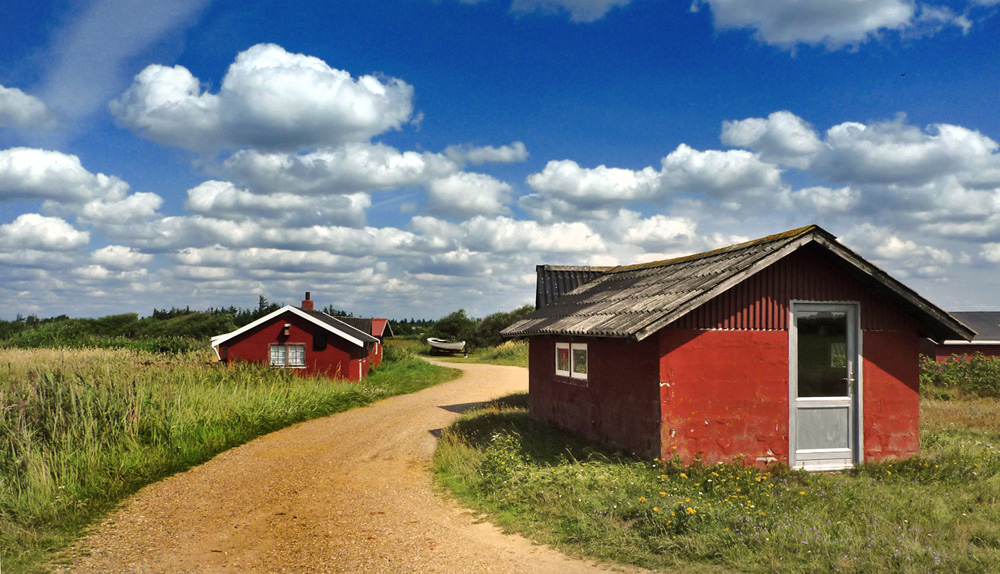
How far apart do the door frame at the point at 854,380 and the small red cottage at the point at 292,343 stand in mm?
18569

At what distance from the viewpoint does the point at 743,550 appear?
643 cm

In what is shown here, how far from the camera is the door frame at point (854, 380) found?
9914 millimetres

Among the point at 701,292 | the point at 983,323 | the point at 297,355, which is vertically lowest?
the point at 297,355

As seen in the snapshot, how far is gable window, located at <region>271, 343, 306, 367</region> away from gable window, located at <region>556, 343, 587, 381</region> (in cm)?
1485

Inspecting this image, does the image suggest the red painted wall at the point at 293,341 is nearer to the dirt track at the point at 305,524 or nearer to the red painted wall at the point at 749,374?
the dirt track at the point at 305,524

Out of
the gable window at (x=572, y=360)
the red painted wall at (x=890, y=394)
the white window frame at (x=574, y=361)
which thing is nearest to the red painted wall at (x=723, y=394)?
the red painted wall at (x=890, y=394)

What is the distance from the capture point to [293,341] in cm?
2556

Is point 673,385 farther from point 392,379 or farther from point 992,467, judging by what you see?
point 392,379

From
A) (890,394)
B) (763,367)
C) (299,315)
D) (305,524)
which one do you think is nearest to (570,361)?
(763,367)

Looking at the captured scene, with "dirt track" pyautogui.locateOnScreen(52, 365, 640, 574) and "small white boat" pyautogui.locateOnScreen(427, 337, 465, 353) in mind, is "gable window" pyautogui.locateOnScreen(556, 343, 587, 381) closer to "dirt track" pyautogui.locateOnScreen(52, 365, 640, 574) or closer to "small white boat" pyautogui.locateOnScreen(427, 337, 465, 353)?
"dirt track" pyautogui.locateOnScreen(52, 365, 640, 574)

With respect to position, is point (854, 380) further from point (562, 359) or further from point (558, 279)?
point (558, 279)

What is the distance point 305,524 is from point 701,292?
636 centimetres

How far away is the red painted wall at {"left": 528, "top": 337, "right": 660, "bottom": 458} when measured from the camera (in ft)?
32.2

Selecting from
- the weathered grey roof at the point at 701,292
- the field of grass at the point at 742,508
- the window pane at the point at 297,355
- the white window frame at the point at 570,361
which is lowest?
the field of grass at the point at 742,508
